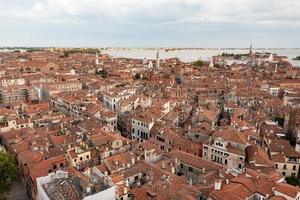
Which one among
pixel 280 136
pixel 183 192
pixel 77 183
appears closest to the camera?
pixel 77 183

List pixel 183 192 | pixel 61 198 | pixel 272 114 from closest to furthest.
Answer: pixel 61 198 → pixel 183 192 → pixel 272 114

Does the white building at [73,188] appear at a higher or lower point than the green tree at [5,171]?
higher

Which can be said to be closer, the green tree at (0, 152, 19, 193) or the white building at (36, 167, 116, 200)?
the white building at (36, 167, 116, 200)

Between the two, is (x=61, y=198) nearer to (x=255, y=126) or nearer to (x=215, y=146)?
(x=215, y=146)

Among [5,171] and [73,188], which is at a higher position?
[73,188]

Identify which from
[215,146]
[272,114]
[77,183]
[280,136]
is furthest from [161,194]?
[272,114]

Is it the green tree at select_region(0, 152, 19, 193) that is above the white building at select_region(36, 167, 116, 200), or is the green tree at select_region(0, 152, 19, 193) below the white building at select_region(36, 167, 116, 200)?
Answer: below

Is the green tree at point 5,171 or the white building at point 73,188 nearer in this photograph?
the white building at point 73,188

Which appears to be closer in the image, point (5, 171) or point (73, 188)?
point (73, 188)

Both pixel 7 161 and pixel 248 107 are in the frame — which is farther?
pixel 248 107

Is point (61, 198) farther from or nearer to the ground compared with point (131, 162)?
farther from the ground
